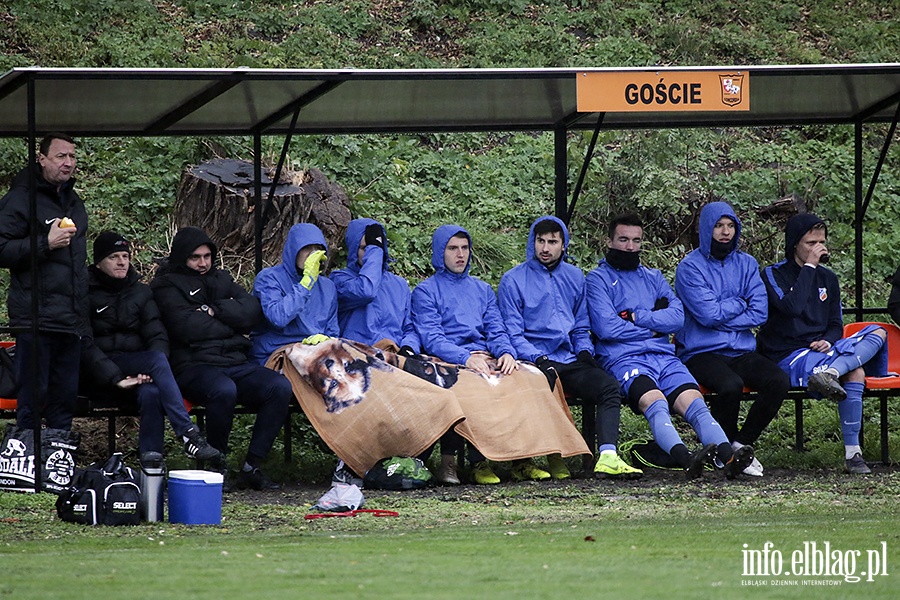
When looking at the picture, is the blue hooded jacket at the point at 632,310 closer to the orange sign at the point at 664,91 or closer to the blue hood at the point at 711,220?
the blue hood at the point at 711,220

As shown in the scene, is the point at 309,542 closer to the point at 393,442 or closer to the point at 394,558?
the point at 394,558

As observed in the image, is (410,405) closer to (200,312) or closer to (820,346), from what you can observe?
(200,312)

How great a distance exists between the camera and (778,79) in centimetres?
906

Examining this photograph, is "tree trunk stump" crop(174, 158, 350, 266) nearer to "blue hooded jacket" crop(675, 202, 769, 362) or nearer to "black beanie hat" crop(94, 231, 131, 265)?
"black beanie hat" crop(94, 231, 131, 265)

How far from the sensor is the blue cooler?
21.0 feet

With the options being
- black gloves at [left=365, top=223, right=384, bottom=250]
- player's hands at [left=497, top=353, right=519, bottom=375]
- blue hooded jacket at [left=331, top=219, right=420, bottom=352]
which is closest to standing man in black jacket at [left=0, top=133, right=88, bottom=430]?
blue hooded jacket at [left=331, top=219, right=420, bottom=352]

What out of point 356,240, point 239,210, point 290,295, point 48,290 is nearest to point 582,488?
point 290,295

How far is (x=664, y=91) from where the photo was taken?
8305 millimetres

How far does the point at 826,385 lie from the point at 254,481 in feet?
11.6

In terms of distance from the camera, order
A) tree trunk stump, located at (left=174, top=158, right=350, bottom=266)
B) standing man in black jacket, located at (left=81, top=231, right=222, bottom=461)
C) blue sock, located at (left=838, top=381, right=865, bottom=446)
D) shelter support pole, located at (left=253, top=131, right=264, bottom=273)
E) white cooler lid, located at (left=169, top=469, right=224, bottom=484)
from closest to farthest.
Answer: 1. white cooler lid, located at (left=169, top=469, right=224, bottom=484)
2. standing man in black jacket, located at (left=81, top=231, right=222, bottom=461)
3. blue sock, located at (left=838, top=381, right=865, bottom=446)
4. shelter support pole, located at (left=253, top=131, right=264, bottom=273)
5. tree trunk stump, located at (left=174, top=158, right=350, bottom=266)

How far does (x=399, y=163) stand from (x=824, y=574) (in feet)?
31.3

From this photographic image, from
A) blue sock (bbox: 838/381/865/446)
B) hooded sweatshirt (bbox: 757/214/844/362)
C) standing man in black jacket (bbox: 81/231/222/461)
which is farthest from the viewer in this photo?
hooded sweatshirt (bbox: 757/214/844/362)

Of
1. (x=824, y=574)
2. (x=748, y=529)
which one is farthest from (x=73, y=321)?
(x=824, y=574)

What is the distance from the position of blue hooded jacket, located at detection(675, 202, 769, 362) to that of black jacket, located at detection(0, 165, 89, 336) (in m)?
3.84
